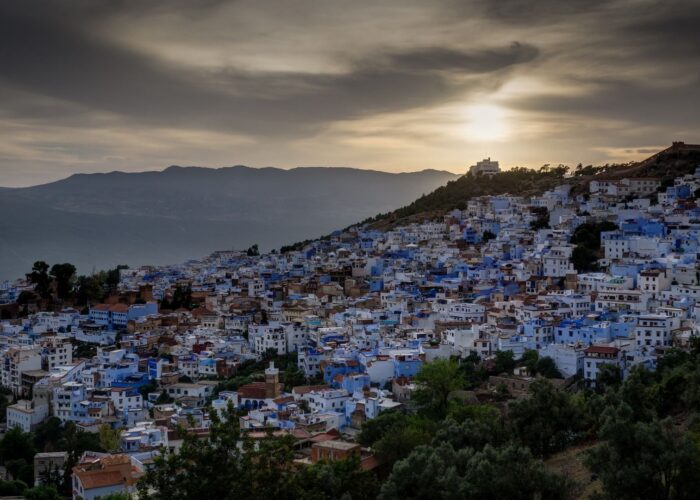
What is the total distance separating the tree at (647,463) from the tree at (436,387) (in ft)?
25.2

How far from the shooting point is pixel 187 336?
29109mm

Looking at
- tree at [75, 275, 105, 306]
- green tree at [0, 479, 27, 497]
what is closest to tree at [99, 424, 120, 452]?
green tree at [0, 479, 27, 497]

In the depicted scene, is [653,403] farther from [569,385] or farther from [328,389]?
[328,389]

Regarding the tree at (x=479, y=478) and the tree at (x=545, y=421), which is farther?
the tree at (x=545, y=421)

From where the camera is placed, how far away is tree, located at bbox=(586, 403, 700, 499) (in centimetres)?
995

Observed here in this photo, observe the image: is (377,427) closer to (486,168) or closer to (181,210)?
(486,168)

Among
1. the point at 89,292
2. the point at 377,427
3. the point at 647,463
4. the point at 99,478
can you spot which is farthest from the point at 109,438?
the point at 89,292

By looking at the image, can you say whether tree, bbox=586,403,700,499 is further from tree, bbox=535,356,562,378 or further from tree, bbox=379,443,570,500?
tree, bbox=535,356,562,378

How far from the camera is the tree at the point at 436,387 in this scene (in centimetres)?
1811

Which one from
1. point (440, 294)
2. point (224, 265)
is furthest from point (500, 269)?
point (224, 265)

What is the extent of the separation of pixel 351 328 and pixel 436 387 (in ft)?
28.1

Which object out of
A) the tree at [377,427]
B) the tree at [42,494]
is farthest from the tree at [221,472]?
the tree at [42,494]

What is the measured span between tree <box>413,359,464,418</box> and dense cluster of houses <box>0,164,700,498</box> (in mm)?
1393

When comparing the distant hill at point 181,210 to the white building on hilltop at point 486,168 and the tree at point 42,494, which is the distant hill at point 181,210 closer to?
the white building on hilltop at point 486,168
